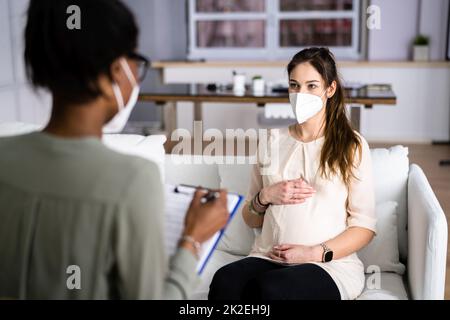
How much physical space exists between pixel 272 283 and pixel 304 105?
391 mm

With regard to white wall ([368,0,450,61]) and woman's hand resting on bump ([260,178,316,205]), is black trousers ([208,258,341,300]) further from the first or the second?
white wall ([368,0,450,61])

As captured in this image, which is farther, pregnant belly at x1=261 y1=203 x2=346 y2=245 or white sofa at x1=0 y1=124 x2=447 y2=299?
pregnant belly at x1=261 y1=203 x2=346 y2=245

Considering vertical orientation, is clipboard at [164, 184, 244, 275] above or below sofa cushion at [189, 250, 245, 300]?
above

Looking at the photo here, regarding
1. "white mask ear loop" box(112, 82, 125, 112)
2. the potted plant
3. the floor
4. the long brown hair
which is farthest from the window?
"white mask ear loop" box(112, 82, 125, 112)

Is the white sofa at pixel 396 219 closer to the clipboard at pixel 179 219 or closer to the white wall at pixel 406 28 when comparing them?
the clipboard at pixel 179 219

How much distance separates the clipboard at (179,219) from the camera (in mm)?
729

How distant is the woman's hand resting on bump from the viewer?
128cm

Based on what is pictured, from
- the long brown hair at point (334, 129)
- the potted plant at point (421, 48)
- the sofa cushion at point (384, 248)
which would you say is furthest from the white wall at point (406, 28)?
the long brown hair at point (334, 129)

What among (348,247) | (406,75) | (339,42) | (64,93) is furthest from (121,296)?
(339,42)

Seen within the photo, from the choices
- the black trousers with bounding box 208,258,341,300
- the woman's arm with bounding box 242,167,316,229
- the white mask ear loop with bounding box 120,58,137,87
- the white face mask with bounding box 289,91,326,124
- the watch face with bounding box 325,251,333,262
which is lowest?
the black trousers with bounding box 208,258,341,300

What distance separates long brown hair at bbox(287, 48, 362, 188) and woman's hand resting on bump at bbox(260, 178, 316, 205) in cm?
6

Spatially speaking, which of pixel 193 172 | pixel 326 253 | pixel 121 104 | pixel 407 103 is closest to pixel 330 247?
pixel 326 253

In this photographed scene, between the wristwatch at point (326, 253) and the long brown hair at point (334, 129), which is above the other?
the long brown hair at point (334, 129)

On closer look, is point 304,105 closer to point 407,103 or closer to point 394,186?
point 394,186
